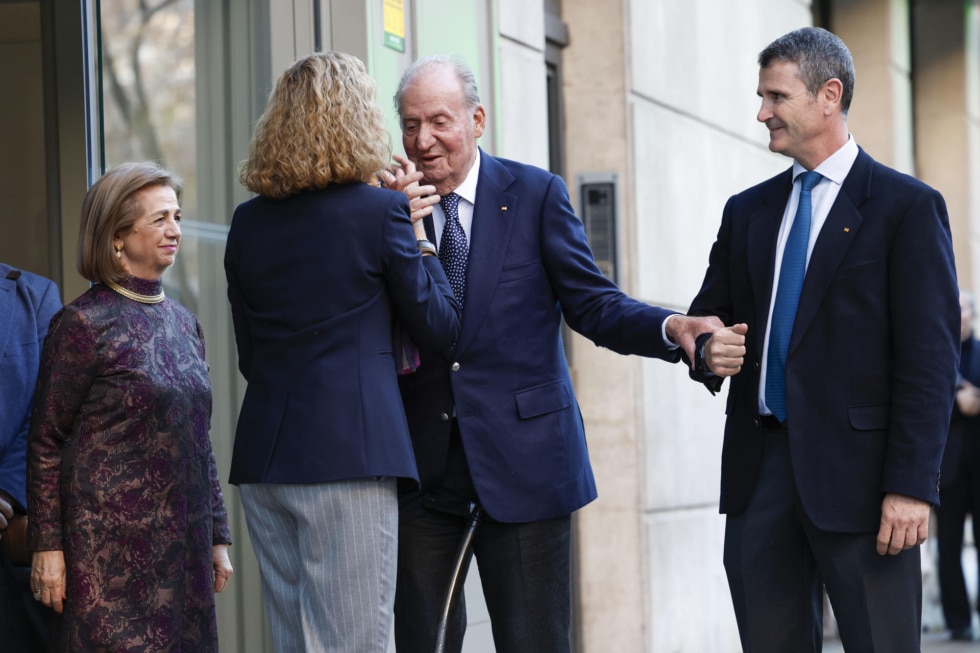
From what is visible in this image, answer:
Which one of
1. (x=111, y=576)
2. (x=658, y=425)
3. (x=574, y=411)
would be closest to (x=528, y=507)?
(x=574, y=411)

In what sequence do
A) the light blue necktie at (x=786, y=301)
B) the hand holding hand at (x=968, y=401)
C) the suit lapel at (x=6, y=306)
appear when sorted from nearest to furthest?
the light blue necktie at (x=786, y=301) → the suit lapel at (x=6, y=306) → the hand holding hand at (x=968, y=401)

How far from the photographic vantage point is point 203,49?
521 centimetres

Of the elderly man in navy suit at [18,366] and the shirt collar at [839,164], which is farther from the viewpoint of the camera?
the elderly man in navy suit at [18,366]

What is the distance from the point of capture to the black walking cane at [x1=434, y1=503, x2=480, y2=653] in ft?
11.6

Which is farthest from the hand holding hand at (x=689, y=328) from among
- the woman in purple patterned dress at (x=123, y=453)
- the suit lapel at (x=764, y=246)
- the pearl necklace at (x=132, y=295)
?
the pearl necklace at (x=132, y=295)

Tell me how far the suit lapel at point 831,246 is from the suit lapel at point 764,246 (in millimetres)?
129

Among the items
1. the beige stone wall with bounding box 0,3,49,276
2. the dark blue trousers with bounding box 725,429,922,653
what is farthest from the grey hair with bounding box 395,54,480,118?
the beige stone wall with bounding box 0,3,49,276

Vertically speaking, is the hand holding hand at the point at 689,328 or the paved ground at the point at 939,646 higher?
the hand holding hand at the point at 689,328

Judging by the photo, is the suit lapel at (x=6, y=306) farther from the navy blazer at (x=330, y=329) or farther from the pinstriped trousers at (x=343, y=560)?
the pinstriped trousers at (x=343, y=560)

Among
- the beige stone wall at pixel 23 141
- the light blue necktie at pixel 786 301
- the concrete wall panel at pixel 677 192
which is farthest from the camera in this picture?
the concrete wall panel at pixel 677 192

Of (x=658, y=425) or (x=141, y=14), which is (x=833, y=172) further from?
(x=658, y=425)

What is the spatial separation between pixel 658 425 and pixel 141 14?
3457mm

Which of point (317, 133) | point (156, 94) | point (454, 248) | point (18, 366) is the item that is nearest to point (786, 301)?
point (454, 248)

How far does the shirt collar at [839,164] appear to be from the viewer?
3594mm
